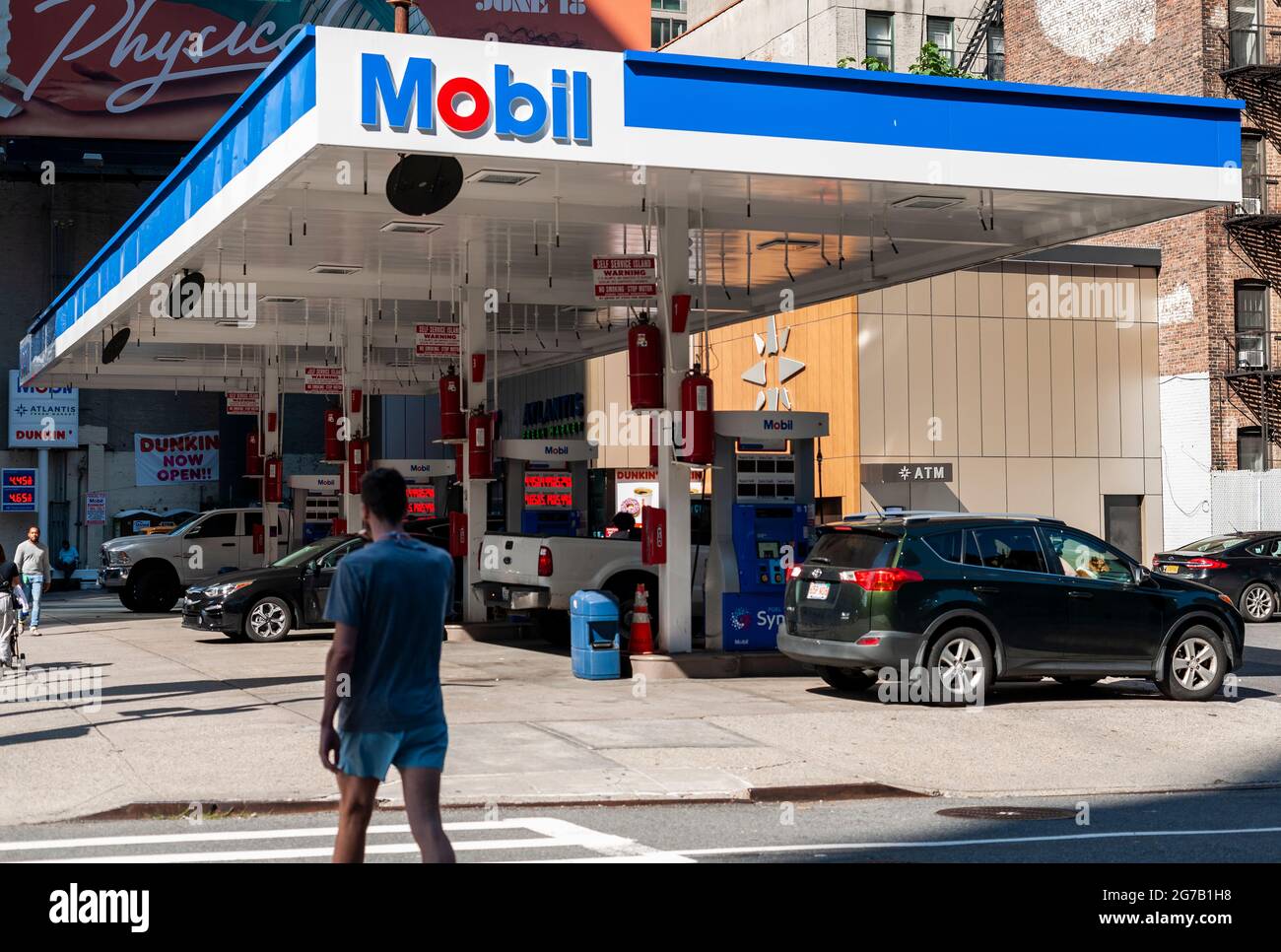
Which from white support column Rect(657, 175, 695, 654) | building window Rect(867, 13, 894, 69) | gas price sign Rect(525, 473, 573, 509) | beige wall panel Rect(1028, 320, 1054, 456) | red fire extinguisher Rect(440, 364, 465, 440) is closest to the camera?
white support column Rect(657, 175, 695, 654)

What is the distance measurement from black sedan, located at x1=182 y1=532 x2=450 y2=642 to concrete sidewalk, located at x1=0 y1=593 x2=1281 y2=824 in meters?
4.21

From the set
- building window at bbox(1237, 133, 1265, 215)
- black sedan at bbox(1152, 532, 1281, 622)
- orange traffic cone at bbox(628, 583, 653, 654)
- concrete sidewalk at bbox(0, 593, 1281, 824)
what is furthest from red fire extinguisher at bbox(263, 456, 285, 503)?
building window at bbox(1237, 133, 1265, 215)

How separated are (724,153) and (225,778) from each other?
7.47m

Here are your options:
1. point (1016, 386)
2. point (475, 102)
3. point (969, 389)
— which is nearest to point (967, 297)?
point (969, 389)

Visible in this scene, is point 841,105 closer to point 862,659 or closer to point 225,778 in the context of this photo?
point 862,659

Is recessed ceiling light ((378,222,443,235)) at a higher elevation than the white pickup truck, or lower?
higher

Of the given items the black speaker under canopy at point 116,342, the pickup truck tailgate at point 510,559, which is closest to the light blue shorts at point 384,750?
the pickup truck tailgate at point 510,559

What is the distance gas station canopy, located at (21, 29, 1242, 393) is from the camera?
13.9m

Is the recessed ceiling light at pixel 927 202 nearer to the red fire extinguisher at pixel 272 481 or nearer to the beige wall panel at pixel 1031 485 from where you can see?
the beige wall panel at pixel 1031 485

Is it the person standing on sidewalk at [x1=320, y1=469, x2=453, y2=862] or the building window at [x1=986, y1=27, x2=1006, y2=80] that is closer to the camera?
the person standing on sidewalk at [x1=320, y1=469, x2=453, y2=862]

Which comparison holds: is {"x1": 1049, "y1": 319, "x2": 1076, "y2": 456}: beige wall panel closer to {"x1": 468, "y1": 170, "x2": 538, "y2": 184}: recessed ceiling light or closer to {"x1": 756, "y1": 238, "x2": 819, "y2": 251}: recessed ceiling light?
{"x1": 756, "y1": 238, "x2": 819, "y2": 251}: recessed ceiling light

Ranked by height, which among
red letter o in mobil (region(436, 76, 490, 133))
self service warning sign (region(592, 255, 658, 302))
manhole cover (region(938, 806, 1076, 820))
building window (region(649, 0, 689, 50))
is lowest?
manhole cover (region(938, 806, 1076, 820))

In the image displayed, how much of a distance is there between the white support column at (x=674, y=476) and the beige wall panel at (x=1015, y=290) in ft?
55.4
